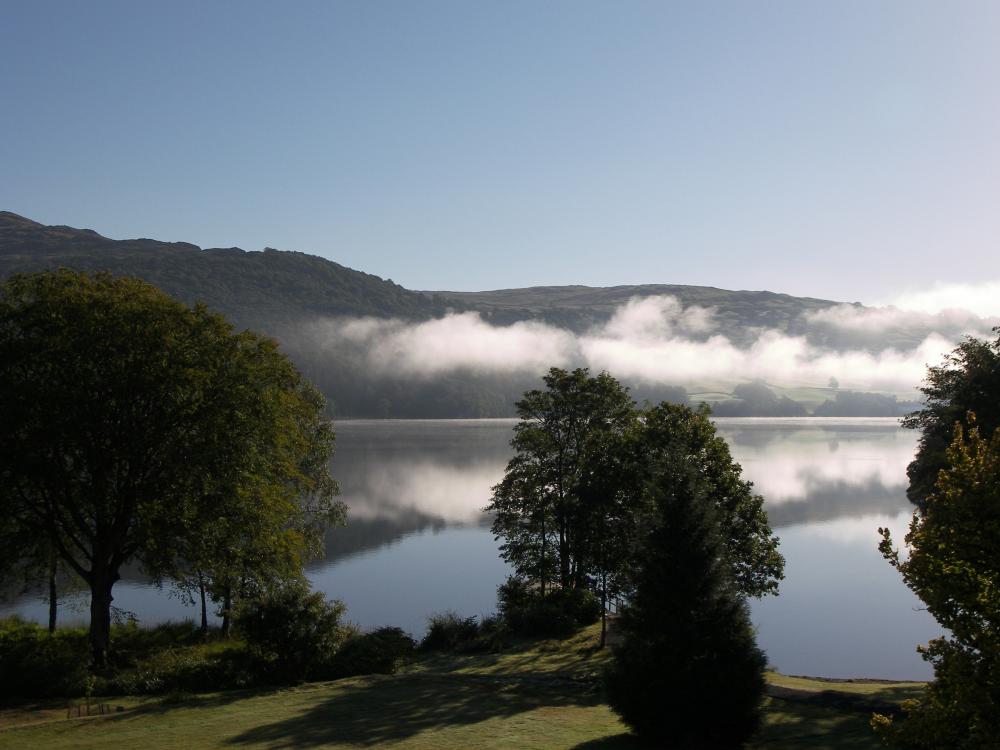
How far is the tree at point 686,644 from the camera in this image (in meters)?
17.2

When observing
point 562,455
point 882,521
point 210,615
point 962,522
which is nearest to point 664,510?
point 962,522

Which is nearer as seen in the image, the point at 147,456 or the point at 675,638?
the point at 675,638

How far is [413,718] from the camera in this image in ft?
Answer: 66.8

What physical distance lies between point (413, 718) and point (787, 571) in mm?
46411

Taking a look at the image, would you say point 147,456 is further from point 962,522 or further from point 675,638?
point 962,522

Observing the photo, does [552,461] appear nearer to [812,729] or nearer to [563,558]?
[563,558]

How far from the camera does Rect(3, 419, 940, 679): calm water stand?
42344 millimetres

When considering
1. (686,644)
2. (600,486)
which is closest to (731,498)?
(600,486)

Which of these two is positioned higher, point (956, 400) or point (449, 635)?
point (956, 400)

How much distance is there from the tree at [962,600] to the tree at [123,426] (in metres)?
24.2

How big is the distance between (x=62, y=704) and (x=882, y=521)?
83.9 meters

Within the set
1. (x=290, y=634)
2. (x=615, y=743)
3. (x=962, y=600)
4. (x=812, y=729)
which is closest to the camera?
(x=962, y=600)

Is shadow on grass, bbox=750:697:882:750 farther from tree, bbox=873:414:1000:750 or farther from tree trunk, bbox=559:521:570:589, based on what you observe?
tree trunk, bbox=559:521:570:589

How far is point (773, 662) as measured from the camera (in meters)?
38.1
